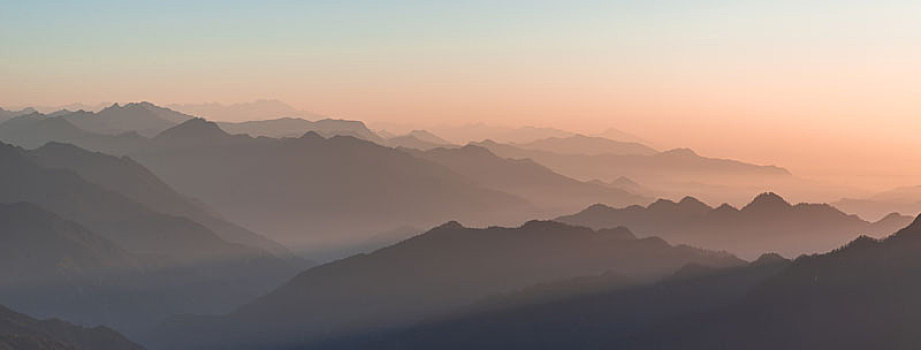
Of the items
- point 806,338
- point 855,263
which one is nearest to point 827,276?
point 855,263

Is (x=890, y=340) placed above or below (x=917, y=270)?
below

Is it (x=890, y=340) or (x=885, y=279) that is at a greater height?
(x=885, y=279)

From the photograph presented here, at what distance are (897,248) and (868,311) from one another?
942 inches

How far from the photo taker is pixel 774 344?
187875 millimetres

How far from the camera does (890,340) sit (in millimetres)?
171125

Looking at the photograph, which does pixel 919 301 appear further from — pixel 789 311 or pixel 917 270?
pixel 789 311

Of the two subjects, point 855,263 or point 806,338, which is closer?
point 806,338

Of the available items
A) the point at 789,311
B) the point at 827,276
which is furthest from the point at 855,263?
the point at 789,311

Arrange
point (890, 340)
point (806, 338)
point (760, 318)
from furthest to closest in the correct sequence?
point (760, 318), point (806, 338), point (890, 340)

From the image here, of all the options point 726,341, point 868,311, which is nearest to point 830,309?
point 868,311

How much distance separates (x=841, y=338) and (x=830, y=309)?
10261 mm

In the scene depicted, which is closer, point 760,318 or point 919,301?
point 919,301

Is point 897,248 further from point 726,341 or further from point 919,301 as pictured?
point 726,341

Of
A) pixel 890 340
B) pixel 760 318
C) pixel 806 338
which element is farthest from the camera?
pixel 760 318
